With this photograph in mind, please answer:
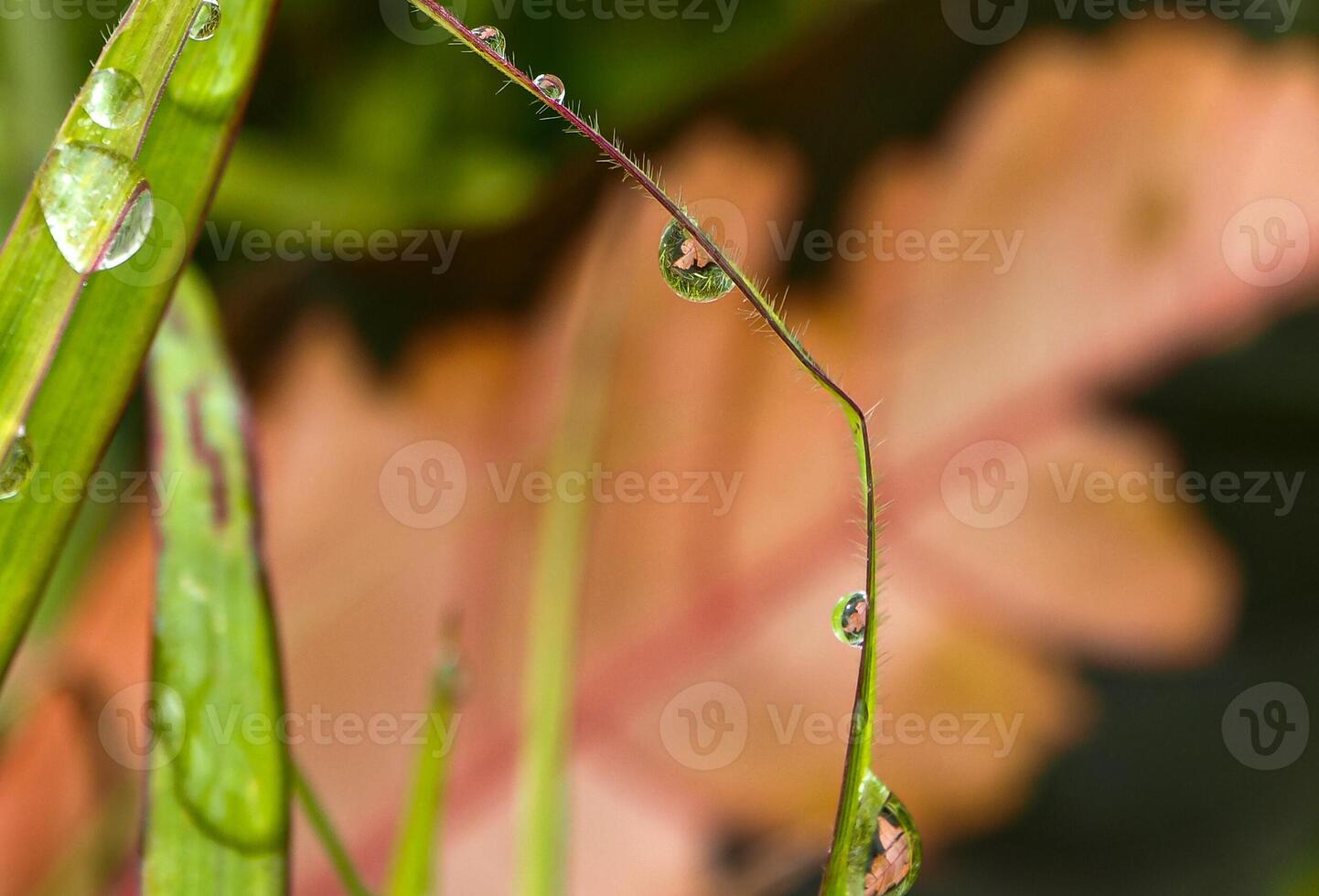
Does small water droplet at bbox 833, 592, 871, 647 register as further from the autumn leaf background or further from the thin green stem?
the autumn leaf background

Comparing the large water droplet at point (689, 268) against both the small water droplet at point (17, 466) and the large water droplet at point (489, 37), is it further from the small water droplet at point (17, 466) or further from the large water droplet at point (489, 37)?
the small water droplet at point (17, 466)

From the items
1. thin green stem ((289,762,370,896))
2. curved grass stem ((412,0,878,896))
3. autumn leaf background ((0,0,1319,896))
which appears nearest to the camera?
curved grass stem ((412,0,878,896))

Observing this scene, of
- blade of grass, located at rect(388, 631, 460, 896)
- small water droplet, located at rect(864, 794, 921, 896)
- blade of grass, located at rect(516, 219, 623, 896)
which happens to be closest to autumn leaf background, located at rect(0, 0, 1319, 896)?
blade of grass, located at rect(516, 219, 623, 896)

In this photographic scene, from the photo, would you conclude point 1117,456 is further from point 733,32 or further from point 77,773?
point 77,773

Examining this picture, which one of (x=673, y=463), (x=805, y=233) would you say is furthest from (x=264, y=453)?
(x=805, y=233)

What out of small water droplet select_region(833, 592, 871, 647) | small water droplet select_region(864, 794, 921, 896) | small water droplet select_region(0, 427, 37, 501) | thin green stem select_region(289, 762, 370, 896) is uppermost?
small water droplet select_region(0, 427, 37, 501)

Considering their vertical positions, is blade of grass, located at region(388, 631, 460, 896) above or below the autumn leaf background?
below

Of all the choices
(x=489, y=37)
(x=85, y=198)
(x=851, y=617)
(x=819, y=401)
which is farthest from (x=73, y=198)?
(x=819, y=401)
